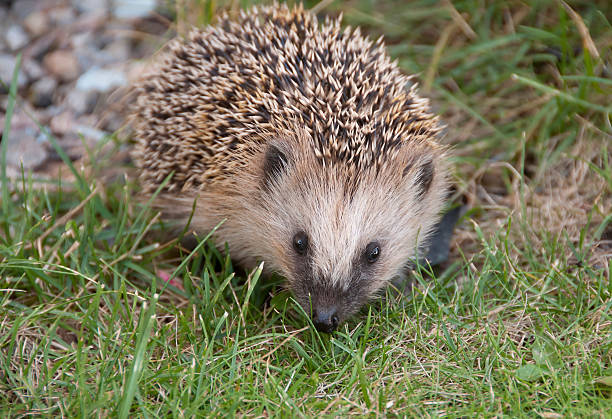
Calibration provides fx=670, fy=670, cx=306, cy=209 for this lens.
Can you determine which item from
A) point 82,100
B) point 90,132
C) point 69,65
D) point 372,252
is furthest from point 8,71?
point 372,252

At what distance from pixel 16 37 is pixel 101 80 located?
2.55 feet

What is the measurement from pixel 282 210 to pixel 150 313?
2.93ft

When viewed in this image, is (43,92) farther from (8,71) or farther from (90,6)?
(90,6)

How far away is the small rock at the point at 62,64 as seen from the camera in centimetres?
478

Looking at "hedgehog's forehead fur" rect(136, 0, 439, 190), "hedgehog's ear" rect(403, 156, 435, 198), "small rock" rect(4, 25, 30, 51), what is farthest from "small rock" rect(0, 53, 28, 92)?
"hedgehog's ear" rect(403, 156, 435, 198)

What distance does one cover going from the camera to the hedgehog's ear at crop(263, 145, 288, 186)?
10.3 ft

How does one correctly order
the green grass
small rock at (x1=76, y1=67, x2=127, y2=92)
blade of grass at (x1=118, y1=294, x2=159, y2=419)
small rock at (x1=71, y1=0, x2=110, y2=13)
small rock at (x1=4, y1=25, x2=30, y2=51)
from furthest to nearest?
small rock at (x1=71, y1=0, x2=110, y2=13) < small rock at (x1=4, y1=25, x2=30, y2=51) < small rock at (x1=76, y1=67, x2=127, y2=92) < the green grass < blade of grass at (x1=118, y1=294, x2=159, y2=419)

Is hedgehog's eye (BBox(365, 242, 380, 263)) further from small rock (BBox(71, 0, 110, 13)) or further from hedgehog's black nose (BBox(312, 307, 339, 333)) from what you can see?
small rock (BBox(71, 0, 110, 13))

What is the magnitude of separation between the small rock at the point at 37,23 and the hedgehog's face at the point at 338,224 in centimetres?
273

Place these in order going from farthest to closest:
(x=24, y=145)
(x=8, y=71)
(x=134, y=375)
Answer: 1. (x=8, y=71)
2. (x=24, y=145)
3. (x=134, y=375)

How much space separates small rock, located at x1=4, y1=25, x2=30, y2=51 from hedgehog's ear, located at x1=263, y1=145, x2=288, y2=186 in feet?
8.84

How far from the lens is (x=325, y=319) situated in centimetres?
282

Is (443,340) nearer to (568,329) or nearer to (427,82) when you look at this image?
(568,329)

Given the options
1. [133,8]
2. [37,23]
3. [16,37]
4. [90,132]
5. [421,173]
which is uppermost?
[133,8]
